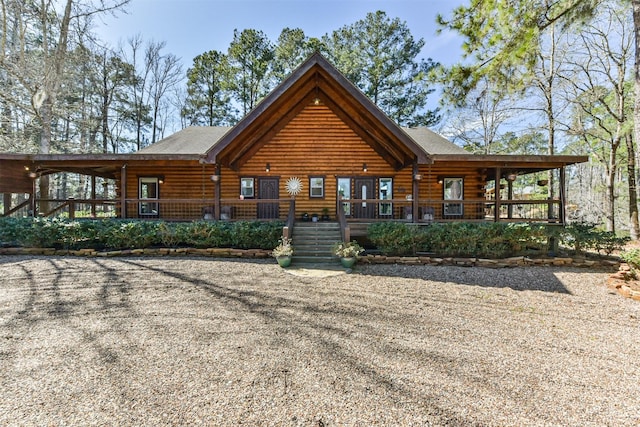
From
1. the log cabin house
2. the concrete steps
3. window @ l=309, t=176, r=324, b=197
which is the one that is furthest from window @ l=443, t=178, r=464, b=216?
the concrete steps

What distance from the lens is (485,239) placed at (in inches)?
321

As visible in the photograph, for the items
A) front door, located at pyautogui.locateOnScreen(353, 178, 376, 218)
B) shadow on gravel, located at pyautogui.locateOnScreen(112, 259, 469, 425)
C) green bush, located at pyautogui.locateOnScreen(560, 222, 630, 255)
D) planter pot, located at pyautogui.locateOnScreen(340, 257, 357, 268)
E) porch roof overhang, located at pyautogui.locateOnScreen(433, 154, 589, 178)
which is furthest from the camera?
front door, located at pyautogui.locateOnScreen(353, 178, 376, 218)

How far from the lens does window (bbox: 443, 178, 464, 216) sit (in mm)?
12945

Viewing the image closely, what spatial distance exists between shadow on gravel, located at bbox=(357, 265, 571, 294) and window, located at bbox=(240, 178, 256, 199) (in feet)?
22.2

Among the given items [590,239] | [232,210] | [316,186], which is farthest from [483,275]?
[232,210]

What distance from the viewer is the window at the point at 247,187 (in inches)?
496

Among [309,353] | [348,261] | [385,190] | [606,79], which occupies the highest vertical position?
[606,79]

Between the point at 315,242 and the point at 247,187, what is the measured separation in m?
5.18

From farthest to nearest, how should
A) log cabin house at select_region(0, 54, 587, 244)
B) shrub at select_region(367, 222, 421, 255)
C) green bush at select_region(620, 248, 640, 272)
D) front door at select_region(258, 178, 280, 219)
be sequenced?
1. front door at select_region(258, 178, 280, 219)
2. log cabin house at select_region(0, 54, 587, 244)
3. shrub at select_region(367, 222, 421, 255)
4. green bush at select_region(620, 248, 640, 272)

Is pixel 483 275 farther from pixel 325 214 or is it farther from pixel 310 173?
pixel 310 173

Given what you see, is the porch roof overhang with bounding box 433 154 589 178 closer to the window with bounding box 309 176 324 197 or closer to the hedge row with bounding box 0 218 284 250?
the window with bounding box 309 176 324 197

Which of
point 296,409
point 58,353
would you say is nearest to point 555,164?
point 296,409

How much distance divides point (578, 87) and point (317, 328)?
1930 centimetres

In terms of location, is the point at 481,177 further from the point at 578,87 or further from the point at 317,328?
the point at 317,328
